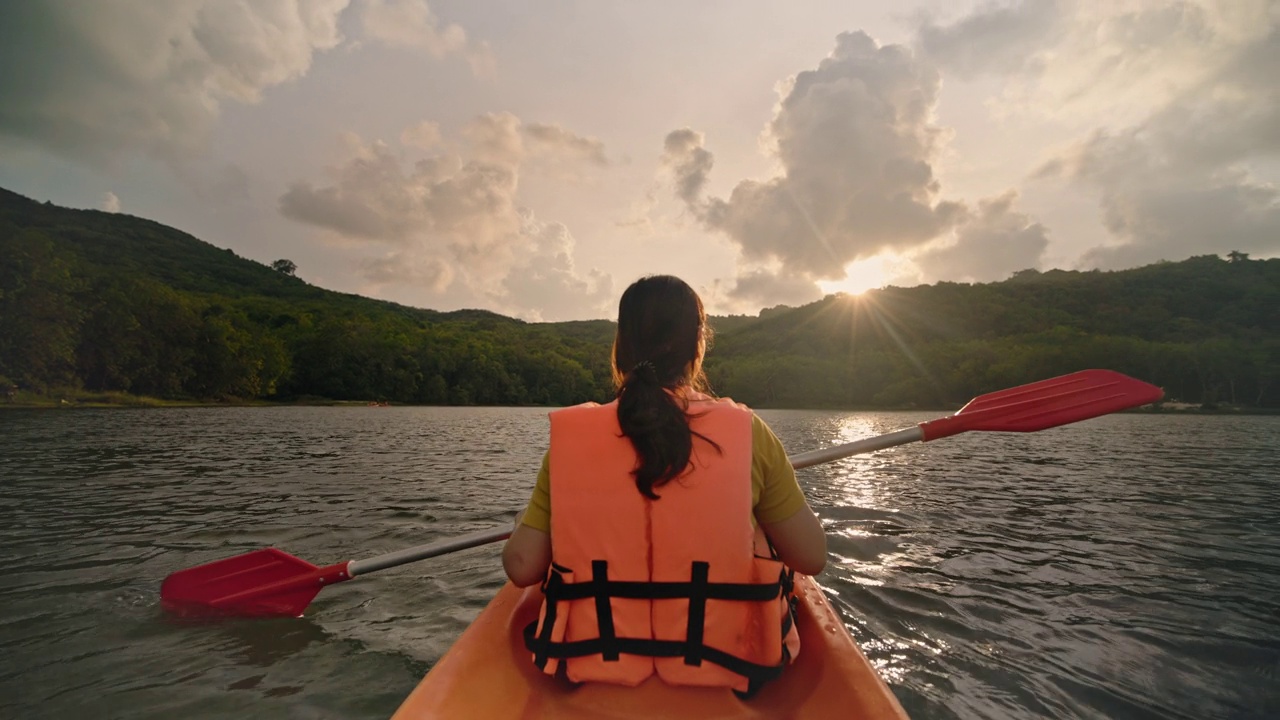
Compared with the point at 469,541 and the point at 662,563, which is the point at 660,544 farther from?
the point at 469,541

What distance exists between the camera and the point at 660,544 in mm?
1968

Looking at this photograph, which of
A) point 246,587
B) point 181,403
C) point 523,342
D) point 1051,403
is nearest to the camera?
point 246,587

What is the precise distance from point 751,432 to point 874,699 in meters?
1.02

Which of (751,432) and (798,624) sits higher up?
(751,432)

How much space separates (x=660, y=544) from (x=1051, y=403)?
3972 mm

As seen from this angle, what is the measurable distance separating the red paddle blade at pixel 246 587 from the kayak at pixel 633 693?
98.0 inches

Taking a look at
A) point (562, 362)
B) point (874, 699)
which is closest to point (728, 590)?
point (874, 699)

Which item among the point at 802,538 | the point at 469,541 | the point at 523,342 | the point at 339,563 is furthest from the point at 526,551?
the point at 523,342

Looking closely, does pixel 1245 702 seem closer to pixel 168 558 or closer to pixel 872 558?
pixel 872 558

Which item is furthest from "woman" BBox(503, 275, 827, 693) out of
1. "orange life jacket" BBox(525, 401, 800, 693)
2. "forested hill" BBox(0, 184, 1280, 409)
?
"forested hill" BBox(0, 184, 1280, 409)

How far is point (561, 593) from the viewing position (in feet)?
6.67

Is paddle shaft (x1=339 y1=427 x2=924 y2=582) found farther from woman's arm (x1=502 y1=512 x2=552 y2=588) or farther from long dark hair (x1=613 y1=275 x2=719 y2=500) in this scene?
long dark hair (x1=613 y1=275 x2=719 y2=500)

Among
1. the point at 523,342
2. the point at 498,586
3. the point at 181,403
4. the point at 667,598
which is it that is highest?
the point at 523,342

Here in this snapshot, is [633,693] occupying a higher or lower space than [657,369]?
lower
